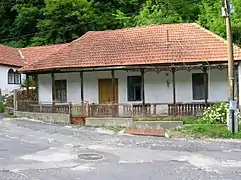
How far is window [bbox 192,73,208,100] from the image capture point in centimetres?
2291

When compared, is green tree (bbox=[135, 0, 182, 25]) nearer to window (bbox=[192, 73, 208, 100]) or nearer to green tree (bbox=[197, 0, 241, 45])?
green tree (bbox=[197, 0, 241, 45])

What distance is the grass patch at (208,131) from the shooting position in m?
16.7

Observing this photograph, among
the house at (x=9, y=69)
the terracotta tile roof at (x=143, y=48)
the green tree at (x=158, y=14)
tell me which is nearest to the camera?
the terracotta tile roof at (x=143, y=48)

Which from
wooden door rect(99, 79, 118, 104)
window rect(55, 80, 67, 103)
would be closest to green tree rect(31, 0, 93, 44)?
window rect(55, 80, 67, 103)

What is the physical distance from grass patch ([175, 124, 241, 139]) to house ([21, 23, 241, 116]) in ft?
9.28

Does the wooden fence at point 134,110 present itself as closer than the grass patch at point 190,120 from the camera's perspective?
No

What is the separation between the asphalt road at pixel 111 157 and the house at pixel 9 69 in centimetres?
1644

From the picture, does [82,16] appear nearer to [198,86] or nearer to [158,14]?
[158,14]

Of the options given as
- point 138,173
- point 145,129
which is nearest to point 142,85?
point 145,129

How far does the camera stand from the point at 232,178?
9.12 m

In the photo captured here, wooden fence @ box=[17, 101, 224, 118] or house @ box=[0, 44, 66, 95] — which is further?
house @ box=[0, 44, 66, 95]

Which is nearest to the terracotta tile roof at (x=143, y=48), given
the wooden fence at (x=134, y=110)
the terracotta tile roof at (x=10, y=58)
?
the wooden fence at (x=134, y=110)

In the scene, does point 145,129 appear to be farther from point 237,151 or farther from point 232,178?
point 232,178

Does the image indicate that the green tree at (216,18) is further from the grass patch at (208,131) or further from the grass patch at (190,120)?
the grass patch at (208,131)
